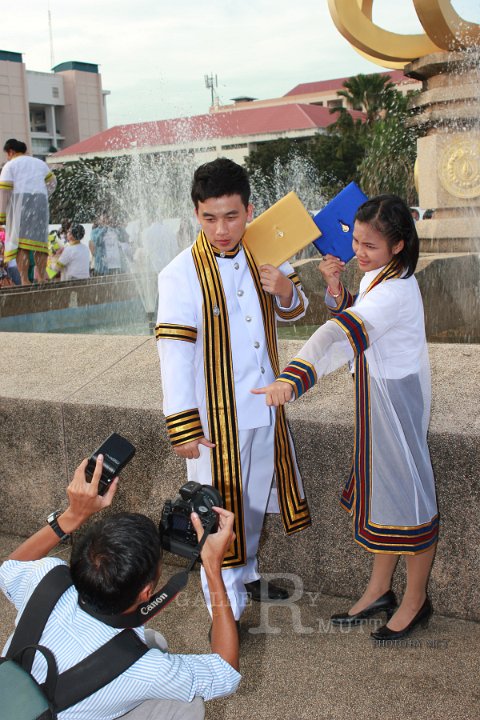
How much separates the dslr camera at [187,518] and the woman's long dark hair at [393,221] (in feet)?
3.54

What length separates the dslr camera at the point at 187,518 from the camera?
1971 millimetres

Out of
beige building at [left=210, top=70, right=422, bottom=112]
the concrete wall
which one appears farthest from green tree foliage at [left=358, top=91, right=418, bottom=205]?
beige building at [left=210, top=70, right=422, bottom=112]

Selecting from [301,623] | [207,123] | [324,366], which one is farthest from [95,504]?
[207,123]

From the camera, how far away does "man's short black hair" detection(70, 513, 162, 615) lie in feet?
5.59

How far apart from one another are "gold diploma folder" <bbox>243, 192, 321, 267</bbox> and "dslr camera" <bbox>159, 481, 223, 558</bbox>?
1143mm

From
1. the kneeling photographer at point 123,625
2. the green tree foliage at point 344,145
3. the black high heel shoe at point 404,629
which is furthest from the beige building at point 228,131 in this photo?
the kneeling photographer at point 123,625

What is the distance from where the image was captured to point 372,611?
9.96 ft

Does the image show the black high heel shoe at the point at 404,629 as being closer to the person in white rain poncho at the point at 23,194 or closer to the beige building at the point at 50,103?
the person in white rain poncho at the point at 23,194

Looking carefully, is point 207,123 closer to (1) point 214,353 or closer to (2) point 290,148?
(2) point 290,148

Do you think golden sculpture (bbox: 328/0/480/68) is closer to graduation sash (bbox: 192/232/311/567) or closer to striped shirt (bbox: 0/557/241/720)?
graduation sash (bbox: 192/232/311/567)

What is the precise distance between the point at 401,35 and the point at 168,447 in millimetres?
9356

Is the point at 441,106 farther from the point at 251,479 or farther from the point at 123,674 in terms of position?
the point at 123,674

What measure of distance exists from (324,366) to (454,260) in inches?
266

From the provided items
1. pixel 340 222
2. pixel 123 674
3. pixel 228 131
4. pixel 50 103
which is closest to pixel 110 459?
pixel 123 674
